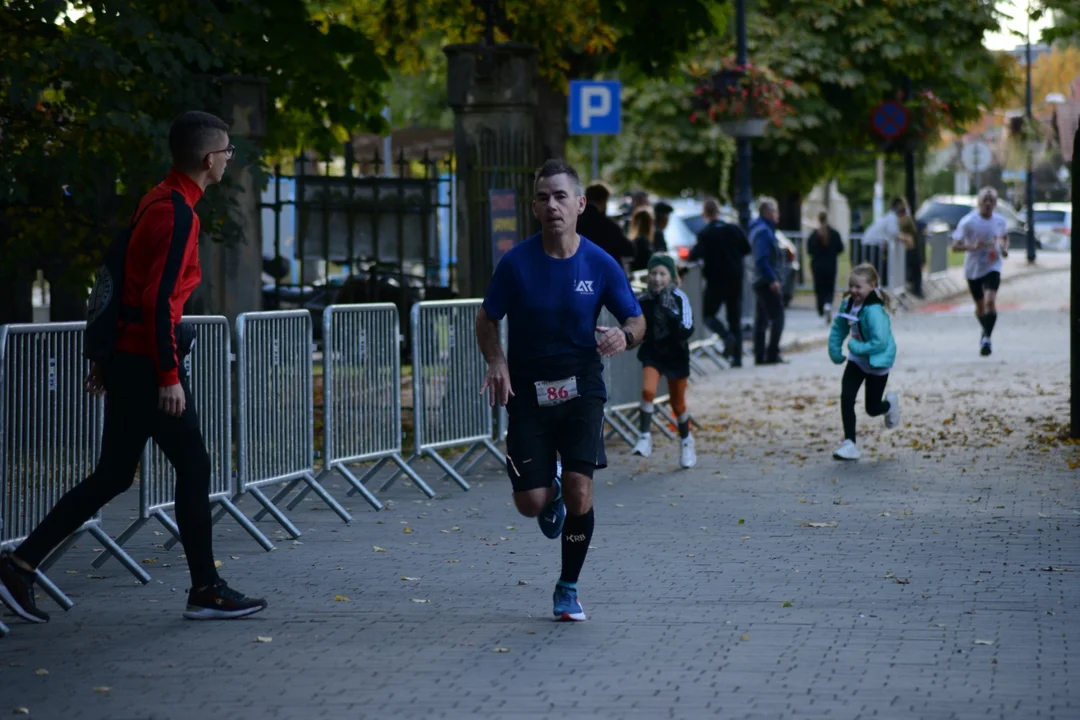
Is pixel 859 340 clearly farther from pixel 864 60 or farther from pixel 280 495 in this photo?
pixel 864 60

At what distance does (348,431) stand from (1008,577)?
164 inches

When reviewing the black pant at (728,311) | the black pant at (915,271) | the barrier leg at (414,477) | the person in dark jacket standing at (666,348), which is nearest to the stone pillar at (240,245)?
the barrier leg at (414,477)

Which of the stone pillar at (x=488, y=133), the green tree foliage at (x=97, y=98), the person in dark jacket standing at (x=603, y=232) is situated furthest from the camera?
the stone pillar at (x=488, y=133)

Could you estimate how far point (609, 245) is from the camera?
14.4 meters

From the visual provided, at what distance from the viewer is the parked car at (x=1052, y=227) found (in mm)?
64312

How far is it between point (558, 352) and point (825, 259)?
20.9 metres

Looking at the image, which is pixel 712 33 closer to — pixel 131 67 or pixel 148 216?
pixel 131 67

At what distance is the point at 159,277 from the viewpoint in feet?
23.4

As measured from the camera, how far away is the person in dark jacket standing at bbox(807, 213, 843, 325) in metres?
27.4

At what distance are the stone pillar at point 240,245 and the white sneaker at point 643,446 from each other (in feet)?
Result: 10.3

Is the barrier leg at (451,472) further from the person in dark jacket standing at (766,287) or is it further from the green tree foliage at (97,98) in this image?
the person in dark jacket standing at (766,287)

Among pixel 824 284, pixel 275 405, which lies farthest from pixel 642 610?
pixel 824 284

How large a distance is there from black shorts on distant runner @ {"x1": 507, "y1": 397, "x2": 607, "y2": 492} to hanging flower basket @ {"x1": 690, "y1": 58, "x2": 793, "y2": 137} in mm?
17605

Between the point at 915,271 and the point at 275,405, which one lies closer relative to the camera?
the point at 275,405
